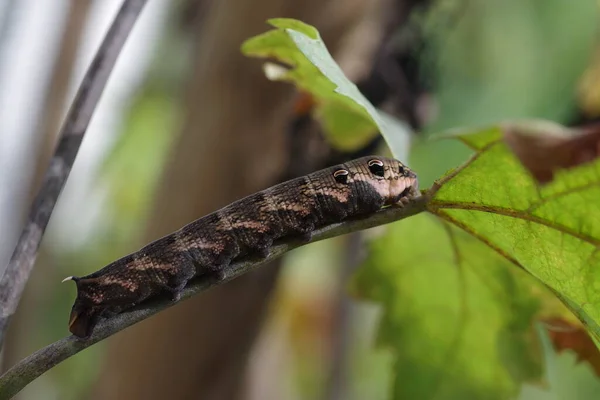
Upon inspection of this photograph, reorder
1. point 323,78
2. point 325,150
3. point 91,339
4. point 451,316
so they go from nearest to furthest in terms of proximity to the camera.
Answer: point 91,339 → point 323,78 → point 451,316 → point 325,150

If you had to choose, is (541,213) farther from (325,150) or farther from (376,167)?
(325,150)

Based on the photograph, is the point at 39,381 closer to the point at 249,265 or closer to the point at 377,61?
the point at 377,61

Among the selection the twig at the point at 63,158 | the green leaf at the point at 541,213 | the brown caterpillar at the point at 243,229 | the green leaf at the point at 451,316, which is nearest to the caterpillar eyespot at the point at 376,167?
the brown caterpillar at the point at 243,229

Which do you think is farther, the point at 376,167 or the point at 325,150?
the point at 325,150

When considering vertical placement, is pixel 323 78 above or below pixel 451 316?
above

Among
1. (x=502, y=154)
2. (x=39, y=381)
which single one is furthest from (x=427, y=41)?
(x=39, y=381)

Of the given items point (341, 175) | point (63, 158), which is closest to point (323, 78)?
point (341, 175)

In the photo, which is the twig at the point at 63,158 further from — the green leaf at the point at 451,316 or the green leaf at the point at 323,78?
the green leaf at the point at 451,316
